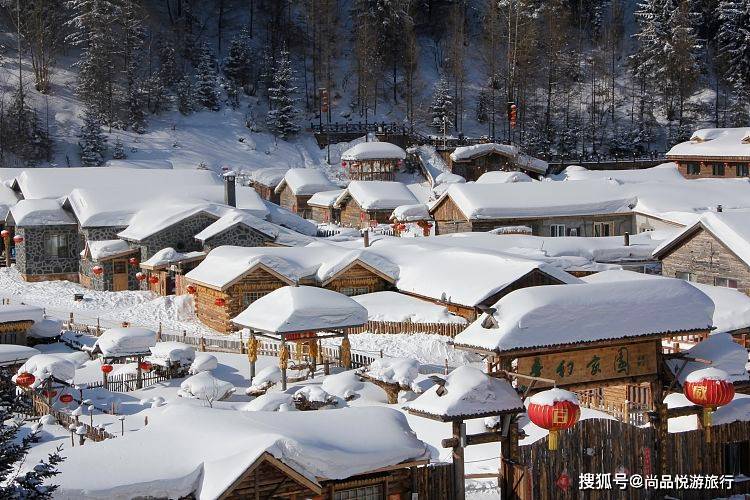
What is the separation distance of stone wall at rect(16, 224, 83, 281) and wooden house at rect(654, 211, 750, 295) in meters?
25.1

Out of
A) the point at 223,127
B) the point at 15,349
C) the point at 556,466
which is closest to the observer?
the point at 556,466

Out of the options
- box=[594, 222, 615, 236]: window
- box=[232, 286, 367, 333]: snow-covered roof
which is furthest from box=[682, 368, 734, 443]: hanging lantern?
box=[594, 222, 615, 236]: window

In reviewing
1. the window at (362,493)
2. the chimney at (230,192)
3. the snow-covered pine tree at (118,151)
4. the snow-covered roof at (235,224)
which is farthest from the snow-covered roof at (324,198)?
the window at (362,493)

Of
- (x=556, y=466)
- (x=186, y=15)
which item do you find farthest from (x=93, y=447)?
(x=186, y=15)

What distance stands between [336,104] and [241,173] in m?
16.3

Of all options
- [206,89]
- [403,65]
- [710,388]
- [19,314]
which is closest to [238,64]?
[206,89]

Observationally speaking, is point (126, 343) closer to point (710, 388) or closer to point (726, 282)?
point (710, 388)

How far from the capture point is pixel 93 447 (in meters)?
14.1

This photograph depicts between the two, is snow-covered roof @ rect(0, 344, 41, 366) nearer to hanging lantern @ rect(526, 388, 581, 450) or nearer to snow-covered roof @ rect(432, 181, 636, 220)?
hanging lantern @ rect(526, 388, 581, 450)

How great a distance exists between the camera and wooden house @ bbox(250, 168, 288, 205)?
6788 centimetres

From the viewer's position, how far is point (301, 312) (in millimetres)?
27141

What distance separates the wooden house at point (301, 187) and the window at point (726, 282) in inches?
1314

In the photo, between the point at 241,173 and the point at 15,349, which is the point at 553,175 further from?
the point at 15,349

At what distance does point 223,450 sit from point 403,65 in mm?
76504
